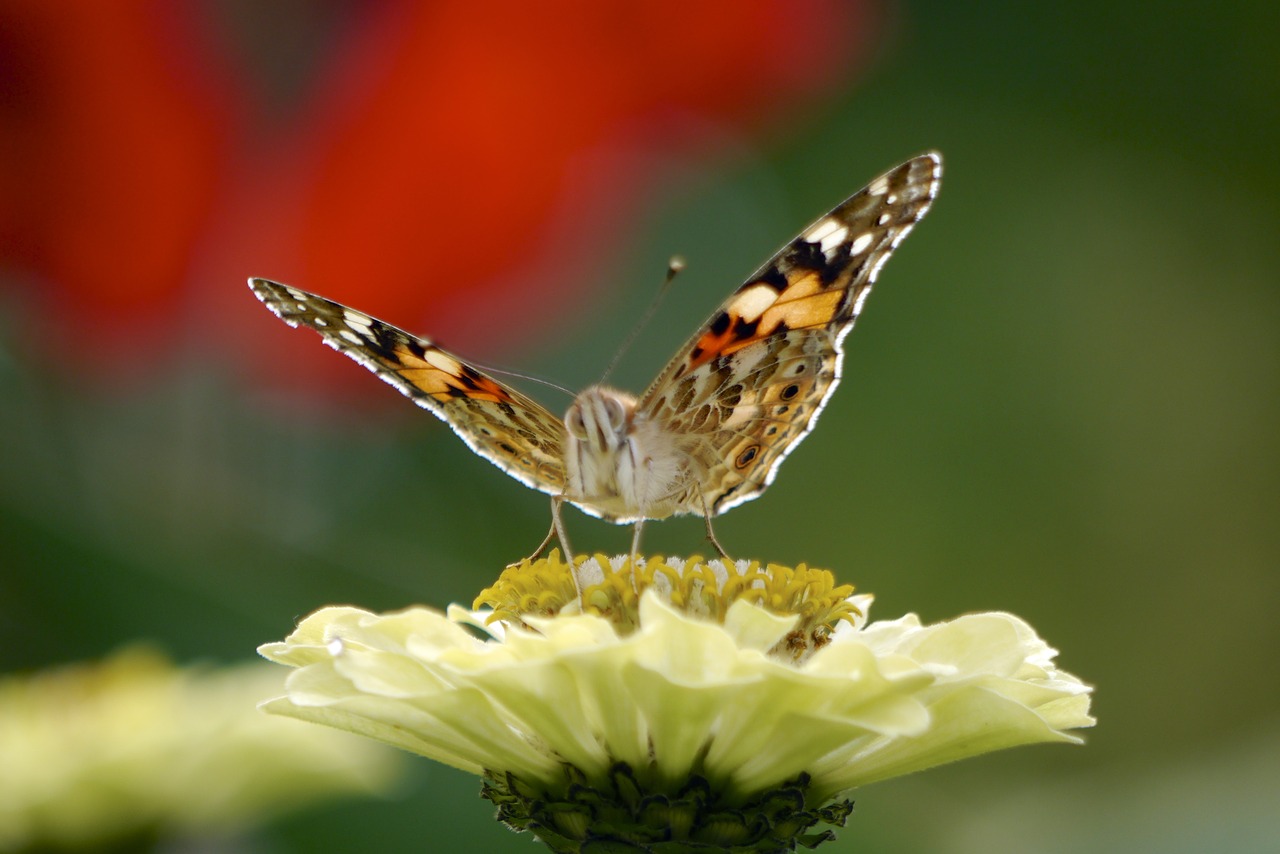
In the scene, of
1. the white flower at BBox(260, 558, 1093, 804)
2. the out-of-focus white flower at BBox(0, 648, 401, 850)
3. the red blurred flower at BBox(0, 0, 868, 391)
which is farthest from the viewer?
the red blurred flower at BBox(0, 0, 868, 391)

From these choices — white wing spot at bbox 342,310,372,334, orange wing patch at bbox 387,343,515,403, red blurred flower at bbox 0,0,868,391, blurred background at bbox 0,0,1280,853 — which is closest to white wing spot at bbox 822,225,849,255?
orange wing patch at bbox 387,343,515,403

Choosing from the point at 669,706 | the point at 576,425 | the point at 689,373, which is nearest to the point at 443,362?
the point at 576,425

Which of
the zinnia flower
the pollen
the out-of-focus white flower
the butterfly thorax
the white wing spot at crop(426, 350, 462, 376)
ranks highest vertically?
the white wing spot at crop(426, 350, 462, 376)

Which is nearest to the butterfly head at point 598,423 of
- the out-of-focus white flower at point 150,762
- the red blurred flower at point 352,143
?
the out-of-focus white flower at point 150,762

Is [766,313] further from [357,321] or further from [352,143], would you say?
[352,143]

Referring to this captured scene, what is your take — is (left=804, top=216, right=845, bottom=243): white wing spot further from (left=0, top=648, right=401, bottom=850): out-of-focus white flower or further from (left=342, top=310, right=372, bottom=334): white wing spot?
(left=0, top=648, right=401, bottom=850): out-of-focus white flower

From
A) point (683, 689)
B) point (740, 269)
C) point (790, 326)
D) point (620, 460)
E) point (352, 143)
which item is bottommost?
point (683, 689)

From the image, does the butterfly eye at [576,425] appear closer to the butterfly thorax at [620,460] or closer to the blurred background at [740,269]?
the butterfly thorax at [620,460]
